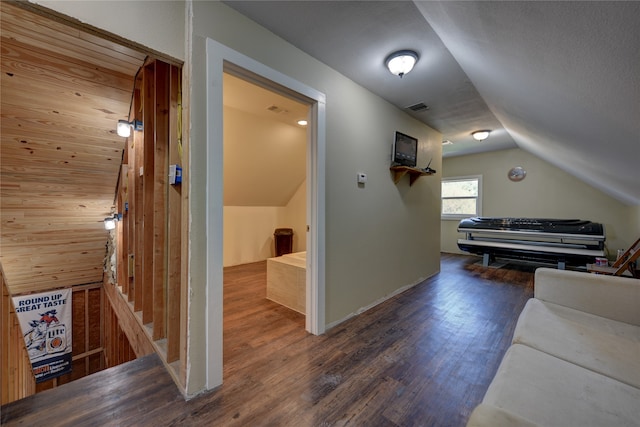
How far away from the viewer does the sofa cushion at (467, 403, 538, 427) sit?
60 centimetres

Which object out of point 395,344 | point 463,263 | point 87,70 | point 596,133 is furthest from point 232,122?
point 463,263

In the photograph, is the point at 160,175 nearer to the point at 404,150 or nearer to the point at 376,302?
the point at 376,302

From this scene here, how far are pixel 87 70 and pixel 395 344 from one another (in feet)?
10.9

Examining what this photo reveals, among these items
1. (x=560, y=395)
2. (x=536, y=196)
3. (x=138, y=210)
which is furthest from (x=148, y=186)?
(x=536, y=196)

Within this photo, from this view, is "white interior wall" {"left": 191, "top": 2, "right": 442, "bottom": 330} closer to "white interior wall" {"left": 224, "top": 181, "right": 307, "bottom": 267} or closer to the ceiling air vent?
the ceiling air vent

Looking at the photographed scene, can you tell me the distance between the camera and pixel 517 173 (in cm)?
524

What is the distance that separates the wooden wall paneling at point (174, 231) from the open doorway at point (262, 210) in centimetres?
41

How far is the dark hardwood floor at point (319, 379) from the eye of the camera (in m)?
1.31

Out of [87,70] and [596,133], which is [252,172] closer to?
[87,70]

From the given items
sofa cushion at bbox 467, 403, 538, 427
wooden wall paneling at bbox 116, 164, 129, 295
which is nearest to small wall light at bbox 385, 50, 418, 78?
sofa cushion at bbox 467, 403, 538, 427

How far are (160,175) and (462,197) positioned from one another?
6.23 m

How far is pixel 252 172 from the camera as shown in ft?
14.3

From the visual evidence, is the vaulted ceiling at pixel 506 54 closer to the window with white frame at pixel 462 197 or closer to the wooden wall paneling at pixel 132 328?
the wooden wall paneling at pixel 132 328

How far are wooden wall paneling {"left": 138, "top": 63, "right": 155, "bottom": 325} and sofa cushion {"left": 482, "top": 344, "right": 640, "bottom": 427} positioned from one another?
96.0 inches
